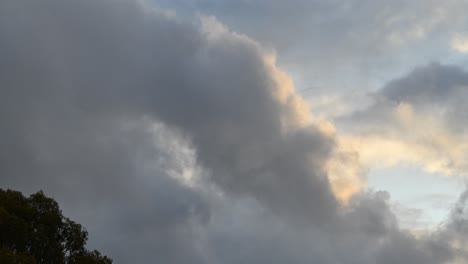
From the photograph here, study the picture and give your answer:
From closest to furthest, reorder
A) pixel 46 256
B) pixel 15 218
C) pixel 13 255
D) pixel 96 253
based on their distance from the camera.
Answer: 1. pixel 13 255
2. pixel 15 218
3. pixel 46 256
4. pixel 96 253

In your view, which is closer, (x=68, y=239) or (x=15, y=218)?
(x=15, y=218)

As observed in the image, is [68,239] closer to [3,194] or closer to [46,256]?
[46,256]

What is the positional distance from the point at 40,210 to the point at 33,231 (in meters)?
3.29

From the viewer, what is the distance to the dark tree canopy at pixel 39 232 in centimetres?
6912

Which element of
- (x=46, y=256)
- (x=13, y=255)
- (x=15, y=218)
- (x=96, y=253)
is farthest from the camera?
(x=96, y=253)

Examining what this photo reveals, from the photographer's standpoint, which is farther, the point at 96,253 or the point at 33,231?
the point at 96,253

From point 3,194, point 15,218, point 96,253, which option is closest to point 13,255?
point 15,218

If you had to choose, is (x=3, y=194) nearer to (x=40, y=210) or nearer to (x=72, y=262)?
(x=40, y=210)

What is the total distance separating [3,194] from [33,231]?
587cm

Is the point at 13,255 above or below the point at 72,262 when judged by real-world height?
below

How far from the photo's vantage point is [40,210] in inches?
2928

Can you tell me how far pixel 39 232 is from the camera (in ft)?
238

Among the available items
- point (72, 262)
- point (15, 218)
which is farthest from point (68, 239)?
point (15, 218)

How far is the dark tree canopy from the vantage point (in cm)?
6912
